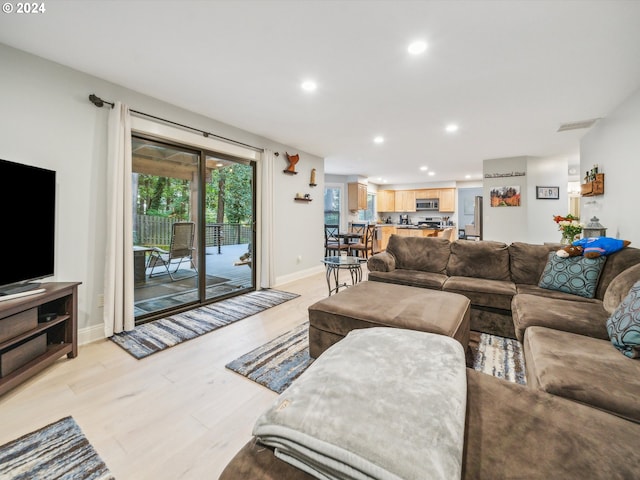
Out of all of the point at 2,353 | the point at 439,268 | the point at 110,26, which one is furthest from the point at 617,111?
the point at 2,353

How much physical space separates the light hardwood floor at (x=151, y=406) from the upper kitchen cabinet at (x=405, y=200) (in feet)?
28.3

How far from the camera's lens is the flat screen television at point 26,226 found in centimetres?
191

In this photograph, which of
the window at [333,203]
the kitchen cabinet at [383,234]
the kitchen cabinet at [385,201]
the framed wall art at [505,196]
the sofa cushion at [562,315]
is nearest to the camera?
the sofa cushion at [562,315]

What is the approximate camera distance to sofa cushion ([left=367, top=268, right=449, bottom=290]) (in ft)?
10.2

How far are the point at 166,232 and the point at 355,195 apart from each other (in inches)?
226

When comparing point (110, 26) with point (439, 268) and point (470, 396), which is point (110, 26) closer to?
point (470, 396)

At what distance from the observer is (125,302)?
2.77 metres

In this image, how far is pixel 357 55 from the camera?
2.28 metres

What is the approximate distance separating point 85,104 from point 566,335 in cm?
414

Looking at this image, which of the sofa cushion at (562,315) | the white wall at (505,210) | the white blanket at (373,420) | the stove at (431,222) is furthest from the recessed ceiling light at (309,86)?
the stove at (431,222)

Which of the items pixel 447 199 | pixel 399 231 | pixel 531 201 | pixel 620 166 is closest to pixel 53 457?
pixel 620 166

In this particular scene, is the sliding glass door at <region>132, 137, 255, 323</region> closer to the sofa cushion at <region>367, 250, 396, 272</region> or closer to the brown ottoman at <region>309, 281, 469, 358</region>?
the sofa cushion at <region>367, 250, 396, 272</region>

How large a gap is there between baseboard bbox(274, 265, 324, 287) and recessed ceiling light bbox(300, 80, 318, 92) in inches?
116

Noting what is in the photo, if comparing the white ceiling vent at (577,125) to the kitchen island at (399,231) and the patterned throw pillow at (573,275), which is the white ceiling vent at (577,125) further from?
the kitchen island at (399,231)
